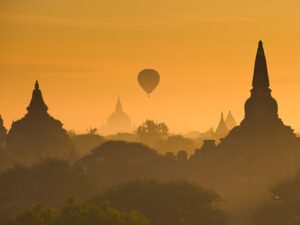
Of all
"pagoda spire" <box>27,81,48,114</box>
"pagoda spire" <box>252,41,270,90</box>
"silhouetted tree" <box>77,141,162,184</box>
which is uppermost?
"pagoda spire" <box>27,81,48,114</box>

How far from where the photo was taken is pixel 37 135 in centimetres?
17338

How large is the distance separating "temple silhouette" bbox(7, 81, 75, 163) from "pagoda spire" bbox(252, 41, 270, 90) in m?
38.2

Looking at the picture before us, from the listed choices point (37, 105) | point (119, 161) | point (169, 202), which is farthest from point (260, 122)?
point (37, 105)

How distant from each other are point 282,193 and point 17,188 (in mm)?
25932

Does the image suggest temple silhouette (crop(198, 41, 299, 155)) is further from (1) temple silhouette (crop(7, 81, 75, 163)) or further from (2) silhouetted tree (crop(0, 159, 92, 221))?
(1) temple silhouette (crop(7, 81, 75, 163))

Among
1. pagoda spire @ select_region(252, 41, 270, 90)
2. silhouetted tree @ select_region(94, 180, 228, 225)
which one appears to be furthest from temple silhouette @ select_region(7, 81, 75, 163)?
silhouetted tree @ select_region(94, 180, 228, 225)

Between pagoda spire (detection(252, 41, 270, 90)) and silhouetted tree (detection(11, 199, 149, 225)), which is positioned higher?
pagoda spire (detection(252, 41, 270, 90))

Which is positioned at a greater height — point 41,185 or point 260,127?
point 260,127

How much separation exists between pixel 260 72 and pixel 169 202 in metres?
52.0

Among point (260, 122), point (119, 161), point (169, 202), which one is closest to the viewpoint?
point (169, 202)

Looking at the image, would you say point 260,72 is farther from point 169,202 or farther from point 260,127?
point 169,202

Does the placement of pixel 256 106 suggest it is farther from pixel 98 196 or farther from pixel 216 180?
pixel 98 196

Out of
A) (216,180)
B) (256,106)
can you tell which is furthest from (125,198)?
(256,106)

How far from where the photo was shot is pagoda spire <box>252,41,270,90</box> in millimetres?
138625
